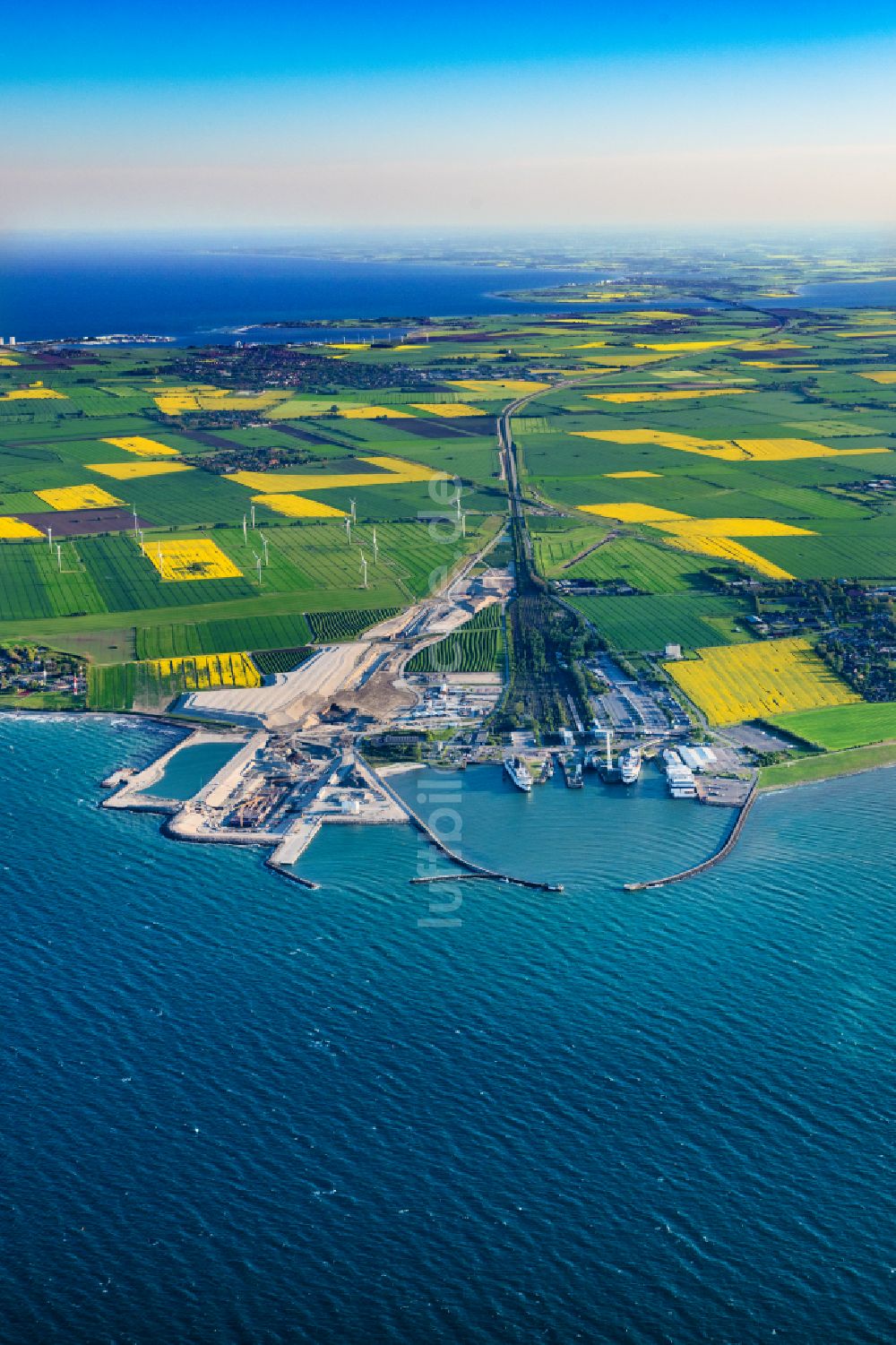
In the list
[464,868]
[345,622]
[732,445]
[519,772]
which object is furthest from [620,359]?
[464,868]

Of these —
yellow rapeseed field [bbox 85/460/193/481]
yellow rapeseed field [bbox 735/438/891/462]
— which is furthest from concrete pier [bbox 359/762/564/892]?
yellow rapeseed field [bbox 735/438/891/462]

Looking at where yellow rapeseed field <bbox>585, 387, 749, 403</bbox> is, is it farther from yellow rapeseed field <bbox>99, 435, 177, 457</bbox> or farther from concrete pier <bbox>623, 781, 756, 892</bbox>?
concrete pier <bbox>623, 781, 756, 892</bbox>

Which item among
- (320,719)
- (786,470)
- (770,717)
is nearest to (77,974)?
(320,719)

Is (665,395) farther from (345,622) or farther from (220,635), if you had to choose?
(220,635)

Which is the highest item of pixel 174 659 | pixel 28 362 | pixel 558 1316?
pixel 28 362

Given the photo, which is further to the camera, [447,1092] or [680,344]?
[680,344]

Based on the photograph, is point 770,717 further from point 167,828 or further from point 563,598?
point 167,828

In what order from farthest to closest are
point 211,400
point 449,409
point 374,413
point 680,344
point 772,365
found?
point 680,344, point 772,365, point 211,400, point 449,409, point 374,413
